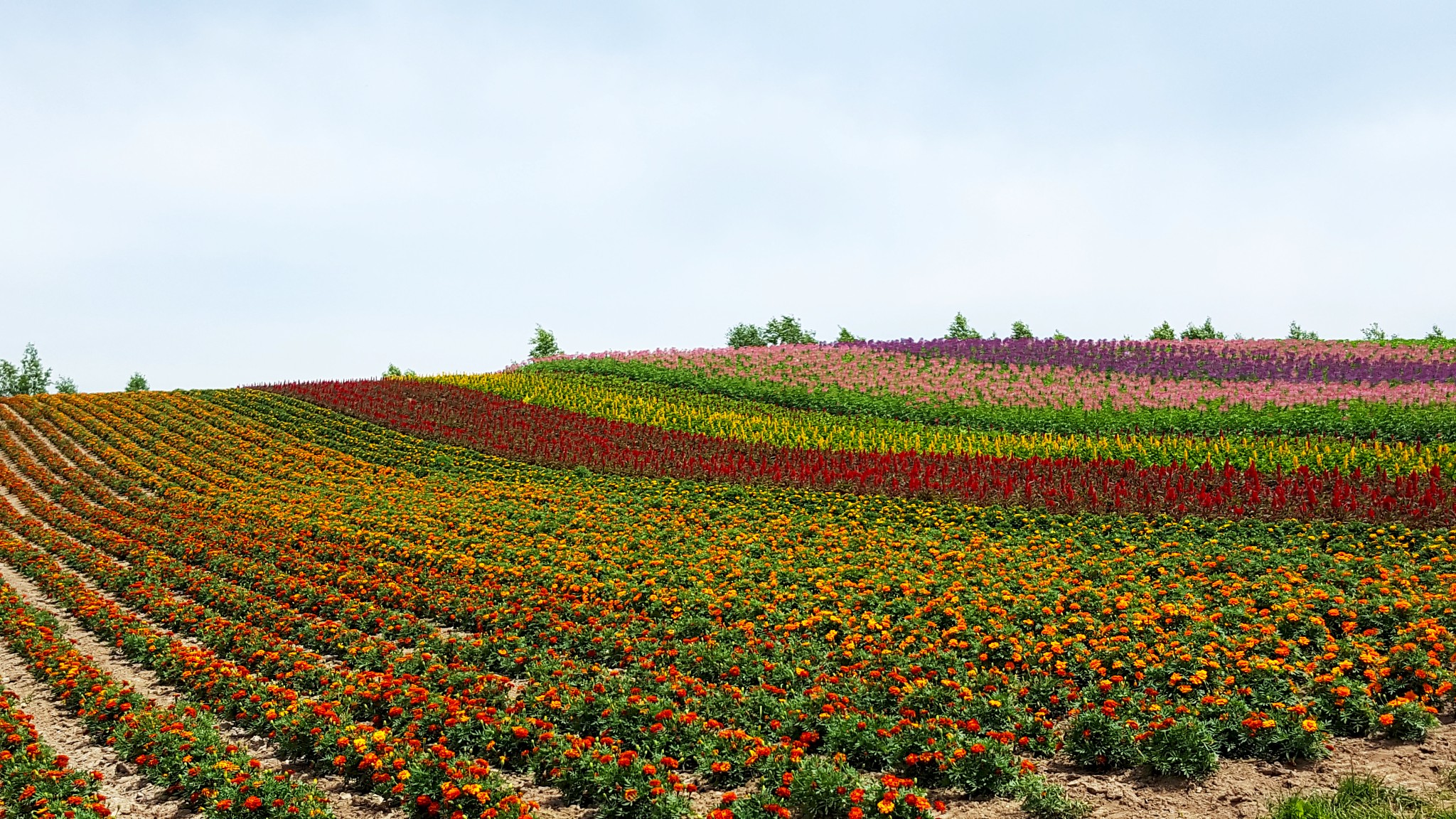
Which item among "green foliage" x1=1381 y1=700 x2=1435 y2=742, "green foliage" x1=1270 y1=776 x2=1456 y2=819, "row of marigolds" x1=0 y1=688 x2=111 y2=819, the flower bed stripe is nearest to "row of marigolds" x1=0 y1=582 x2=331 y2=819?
"row of marigolds" x1=0 y1=688 x2=111 y2=819

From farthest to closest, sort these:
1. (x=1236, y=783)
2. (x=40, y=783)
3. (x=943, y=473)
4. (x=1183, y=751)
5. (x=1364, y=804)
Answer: (x=943, y=473)
(x=40, y=783)
(x=1183, y=751)
(x=1236, y=783)
(x=1364, y=804)

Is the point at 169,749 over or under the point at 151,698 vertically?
over

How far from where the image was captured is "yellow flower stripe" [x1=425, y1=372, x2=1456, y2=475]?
1628 cm

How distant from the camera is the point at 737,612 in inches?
359

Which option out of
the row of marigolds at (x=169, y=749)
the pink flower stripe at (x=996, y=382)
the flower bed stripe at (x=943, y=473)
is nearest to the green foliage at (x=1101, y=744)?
the row of marigolds at (x=169, y=749)

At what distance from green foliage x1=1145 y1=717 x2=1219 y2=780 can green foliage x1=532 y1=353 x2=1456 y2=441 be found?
16907 mm

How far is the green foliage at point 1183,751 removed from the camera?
5.85m

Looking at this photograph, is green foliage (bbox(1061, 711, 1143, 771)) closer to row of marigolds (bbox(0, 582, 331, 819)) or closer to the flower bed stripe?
row of marigolds (bbox(0, 582, 331, 819))

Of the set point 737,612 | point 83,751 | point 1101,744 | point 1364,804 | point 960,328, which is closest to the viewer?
point 1364,804

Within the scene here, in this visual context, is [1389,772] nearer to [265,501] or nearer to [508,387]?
[265,501]

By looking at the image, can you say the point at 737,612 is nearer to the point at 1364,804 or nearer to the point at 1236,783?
the point at 1236,783

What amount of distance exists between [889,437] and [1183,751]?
15.7m

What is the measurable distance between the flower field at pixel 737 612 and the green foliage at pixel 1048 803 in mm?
29

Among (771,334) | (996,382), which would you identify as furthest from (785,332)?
(996,382)
